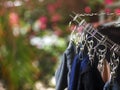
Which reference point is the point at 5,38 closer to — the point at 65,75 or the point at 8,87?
the point at 8,87

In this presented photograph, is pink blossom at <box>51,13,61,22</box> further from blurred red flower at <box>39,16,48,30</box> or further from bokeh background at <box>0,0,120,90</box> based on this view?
blurred red flower at <box>39,16,48,30</box>

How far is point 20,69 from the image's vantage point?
12.7ft

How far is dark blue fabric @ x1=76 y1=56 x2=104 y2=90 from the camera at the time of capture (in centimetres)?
195

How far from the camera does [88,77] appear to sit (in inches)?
76.4

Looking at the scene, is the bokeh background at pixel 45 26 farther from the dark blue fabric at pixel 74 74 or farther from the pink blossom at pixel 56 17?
the dark blue fabric at pixel 74 74

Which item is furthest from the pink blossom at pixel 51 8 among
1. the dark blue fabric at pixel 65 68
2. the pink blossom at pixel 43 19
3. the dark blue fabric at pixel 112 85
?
the dark blue fabric at pixel 112 85

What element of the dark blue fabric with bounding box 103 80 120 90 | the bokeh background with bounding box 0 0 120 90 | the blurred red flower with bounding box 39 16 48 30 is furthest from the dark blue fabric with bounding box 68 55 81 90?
the blurred red flower with bounding box 39 16 48 30

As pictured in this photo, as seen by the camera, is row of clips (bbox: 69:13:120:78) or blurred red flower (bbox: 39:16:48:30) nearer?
row of clips (bbox: 69:13:120:78)

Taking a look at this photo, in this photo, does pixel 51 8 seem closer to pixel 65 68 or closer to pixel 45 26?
pixel 45 26

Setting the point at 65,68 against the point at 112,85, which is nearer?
the point at 112,85

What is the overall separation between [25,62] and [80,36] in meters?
1.99

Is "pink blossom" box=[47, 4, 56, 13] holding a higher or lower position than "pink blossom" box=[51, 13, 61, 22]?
higher

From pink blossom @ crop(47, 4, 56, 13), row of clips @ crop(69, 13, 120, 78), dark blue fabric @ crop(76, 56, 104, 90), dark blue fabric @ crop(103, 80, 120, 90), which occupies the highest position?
pink blossom @ crop(47, 4, 56, 13)

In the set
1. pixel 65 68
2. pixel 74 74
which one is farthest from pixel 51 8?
pixel 74 74
